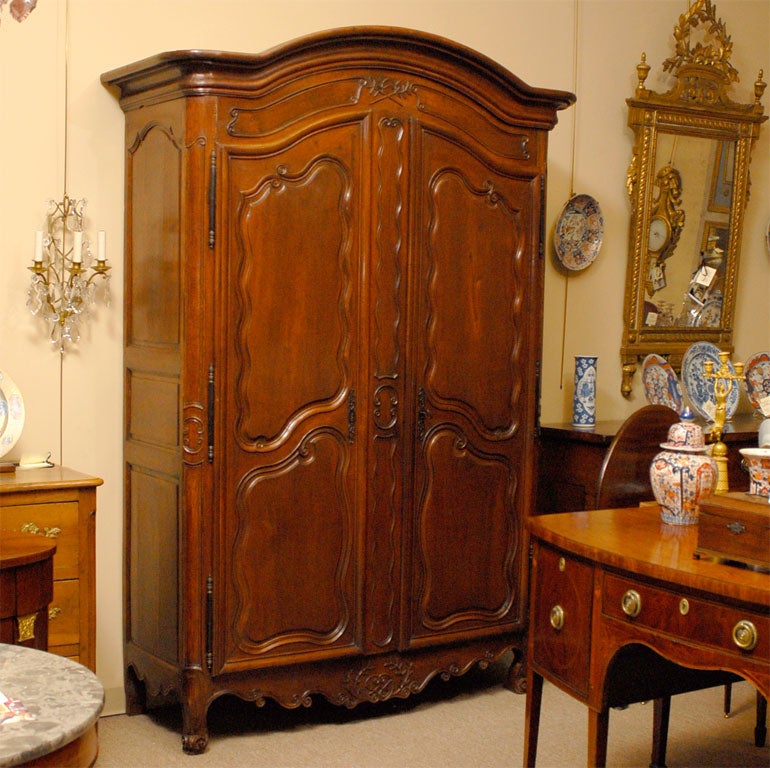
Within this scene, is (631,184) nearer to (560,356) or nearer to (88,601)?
(560,356)

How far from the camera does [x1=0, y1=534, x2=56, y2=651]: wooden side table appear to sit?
9.33 ft

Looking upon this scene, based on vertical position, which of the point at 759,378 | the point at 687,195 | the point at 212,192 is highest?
the point at 687,195

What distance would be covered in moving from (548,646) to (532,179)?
6.11ft

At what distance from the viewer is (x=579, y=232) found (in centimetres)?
469

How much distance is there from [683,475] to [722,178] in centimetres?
265

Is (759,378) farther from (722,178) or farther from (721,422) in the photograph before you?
(721,422)

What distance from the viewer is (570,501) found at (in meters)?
4.33

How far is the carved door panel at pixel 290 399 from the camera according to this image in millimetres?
3453

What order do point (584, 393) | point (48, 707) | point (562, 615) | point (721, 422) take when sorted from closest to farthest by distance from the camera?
point (48, 707) → point (562, 615) → point (721, 422) → point (584, 393)

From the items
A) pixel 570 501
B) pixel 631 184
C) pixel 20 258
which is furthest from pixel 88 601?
pixel 631 184

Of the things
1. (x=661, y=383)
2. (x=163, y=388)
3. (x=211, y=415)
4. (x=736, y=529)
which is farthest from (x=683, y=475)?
(x=661, y=383)

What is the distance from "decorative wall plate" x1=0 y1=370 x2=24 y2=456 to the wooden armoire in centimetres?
40

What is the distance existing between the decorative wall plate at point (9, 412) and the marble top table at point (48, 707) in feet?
5.29

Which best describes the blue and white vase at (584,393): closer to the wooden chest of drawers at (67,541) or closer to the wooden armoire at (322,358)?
the wooden armoire at (322,358)
